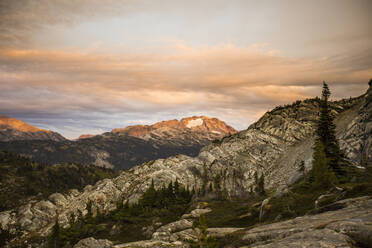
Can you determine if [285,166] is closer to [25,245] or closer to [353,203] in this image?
[353,203]

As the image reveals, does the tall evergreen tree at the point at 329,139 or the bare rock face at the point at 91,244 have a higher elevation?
the tall evergreen tree at the point at 329,139

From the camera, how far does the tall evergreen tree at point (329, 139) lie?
59.3 metres

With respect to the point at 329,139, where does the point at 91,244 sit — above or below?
below

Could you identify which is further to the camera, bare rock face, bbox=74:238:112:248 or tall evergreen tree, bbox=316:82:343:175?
bare rock face, bbox=74:238:112:248

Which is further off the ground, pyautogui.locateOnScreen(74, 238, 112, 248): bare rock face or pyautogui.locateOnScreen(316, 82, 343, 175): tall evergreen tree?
pyautogui.locateOnScreen(316, 82, 343, 175): tall evergreen tree

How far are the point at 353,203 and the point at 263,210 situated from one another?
89.7 feet

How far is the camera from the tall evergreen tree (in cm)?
5928

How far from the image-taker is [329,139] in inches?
2532

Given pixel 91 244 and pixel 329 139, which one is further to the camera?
pixel 91 244

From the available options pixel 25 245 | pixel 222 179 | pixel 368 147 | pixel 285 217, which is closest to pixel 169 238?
pixel 285 217

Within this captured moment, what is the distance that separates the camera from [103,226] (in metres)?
111

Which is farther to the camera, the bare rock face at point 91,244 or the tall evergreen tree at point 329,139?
the bare rock face at point 91,244

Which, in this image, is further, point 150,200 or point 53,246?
point 150,200

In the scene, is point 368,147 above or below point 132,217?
above
